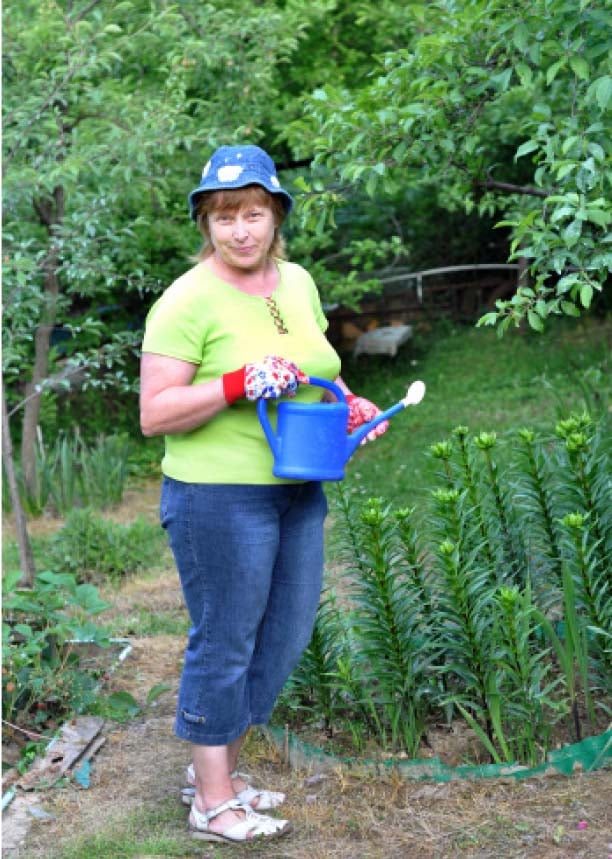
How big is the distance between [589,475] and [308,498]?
0.87 meters

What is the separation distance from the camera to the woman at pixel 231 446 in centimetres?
277

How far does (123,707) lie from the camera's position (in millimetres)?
3998

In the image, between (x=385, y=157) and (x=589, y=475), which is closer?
(x=589, y=475)

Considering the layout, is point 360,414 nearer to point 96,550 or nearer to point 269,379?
point 269,379

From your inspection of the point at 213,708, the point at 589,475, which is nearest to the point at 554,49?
the point at 589,475

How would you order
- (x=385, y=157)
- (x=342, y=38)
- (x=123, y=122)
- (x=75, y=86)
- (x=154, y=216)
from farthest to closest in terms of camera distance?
(x=342, y=38) < (x=154, y=216) < (x=123, y=122) < (x=75, y=86) < (x=385, y=157)

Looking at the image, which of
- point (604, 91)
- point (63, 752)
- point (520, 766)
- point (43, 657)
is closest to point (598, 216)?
point (604, 91)

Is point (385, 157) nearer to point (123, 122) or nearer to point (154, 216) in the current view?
point (123, 122)

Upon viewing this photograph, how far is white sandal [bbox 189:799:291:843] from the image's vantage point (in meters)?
3.00

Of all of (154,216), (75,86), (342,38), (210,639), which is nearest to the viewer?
(210,639)

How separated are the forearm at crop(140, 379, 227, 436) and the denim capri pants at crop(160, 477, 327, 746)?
0.53 ft

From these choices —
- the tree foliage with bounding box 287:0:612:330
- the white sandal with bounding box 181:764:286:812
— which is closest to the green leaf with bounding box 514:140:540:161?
the tree foliage with bounding box 287:0:612:330

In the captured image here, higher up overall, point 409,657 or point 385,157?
point 385,157

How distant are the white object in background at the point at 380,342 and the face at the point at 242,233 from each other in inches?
333
